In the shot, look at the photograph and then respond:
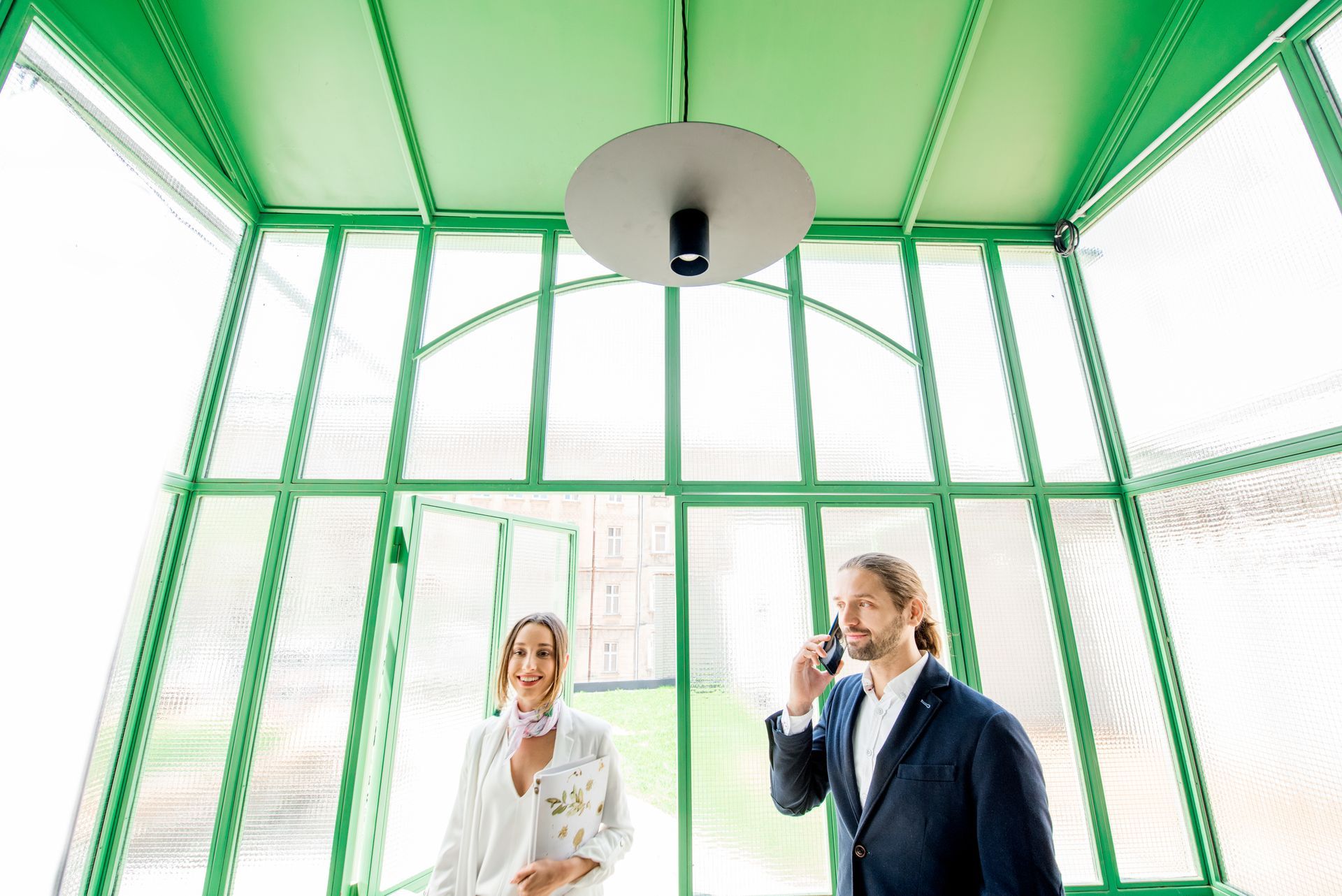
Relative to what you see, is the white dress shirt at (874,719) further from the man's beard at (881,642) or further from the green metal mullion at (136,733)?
the green metal mullion at (136,733)

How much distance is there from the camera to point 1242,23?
91.7 inches

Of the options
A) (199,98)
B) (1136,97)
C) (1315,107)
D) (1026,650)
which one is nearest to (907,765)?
(1026,650)

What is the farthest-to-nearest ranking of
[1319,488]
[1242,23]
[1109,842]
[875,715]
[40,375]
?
[1109,842] → [1242,23] → [1319,488] → [40,375] → [875,715]

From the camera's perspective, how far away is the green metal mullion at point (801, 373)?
2.90 m

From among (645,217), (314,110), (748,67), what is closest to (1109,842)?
(645,217)

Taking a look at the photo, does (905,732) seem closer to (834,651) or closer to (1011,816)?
(1011,816)

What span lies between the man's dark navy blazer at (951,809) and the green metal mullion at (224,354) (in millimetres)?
3131

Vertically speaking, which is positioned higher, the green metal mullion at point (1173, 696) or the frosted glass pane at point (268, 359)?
the frosted glass pane at point (268, 359)

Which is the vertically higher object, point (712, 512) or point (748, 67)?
point (748, 67)

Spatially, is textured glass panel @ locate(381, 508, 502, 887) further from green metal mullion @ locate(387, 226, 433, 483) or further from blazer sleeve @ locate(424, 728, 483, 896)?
blazer sleeve @ locate(424, 728, 483, 896)

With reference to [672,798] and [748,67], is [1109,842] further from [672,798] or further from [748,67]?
[748,67]

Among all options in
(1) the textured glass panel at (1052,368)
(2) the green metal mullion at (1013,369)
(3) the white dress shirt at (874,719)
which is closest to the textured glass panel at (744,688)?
(3) the white dress shirt at (874,719)

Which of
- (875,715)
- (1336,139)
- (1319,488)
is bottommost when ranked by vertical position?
(875,715)

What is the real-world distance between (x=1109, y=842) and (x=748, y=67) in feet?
12.6
